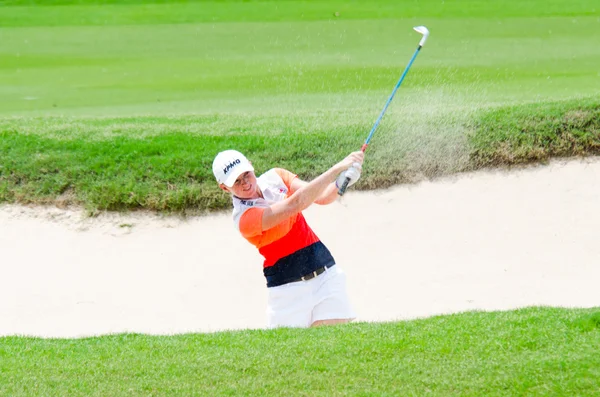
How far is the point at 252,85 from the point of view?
1167cm

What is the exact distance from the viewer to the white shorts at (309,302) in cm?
618

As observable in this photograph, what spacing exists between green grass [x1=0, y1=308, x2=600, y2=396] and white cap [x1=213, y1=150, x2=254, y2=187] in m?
0.96

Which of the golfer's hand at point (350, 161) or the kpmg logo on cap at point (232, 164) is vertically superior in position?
the kpmg logo on cap at point (232, 164)

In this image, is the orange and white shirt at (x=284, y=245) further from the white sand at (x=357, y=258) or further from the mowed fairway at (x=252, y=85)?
the mowed fairway at (x=252, y=85)

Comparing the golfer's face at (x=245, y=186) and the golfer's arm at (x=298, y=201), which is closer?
the golfer's arm at (x=298, y=201)

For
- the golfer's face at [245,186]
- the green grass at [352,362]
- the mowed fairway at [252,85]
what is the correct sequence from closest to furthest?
the green grass at [352,362]
the golfer's face at [245,186]
the mowed fairway at [252,85]

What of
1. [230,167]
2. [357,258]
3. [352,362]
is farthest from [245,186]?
[357,258]

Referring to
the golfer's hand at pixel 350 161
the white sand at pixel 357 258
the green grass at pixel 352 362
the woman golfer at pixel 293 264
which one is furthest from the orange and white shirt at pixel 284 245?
the white sand at pixel 357 258

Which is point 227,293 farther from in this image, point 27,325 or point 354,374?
point 354,374

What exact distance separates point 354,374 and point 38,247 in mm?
4783

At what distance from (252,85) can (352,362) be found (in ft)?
23.5

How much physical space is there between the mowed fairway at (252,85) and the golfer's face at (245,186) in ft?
9.43

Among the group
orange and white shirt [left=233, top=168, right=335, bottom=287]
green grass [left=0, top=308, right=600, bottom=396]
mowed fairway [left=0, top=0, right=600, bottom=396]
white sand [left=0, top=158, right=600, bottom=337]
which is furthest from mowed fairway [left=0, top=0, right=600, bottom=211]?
green grass [left=0, top=308, right=600, bottom=396]

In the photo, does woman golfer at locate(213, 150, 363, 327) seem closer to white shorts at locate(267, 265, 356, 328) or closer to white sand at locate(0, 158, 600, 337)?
white shorts at locate(267, 265, 356, 328)
